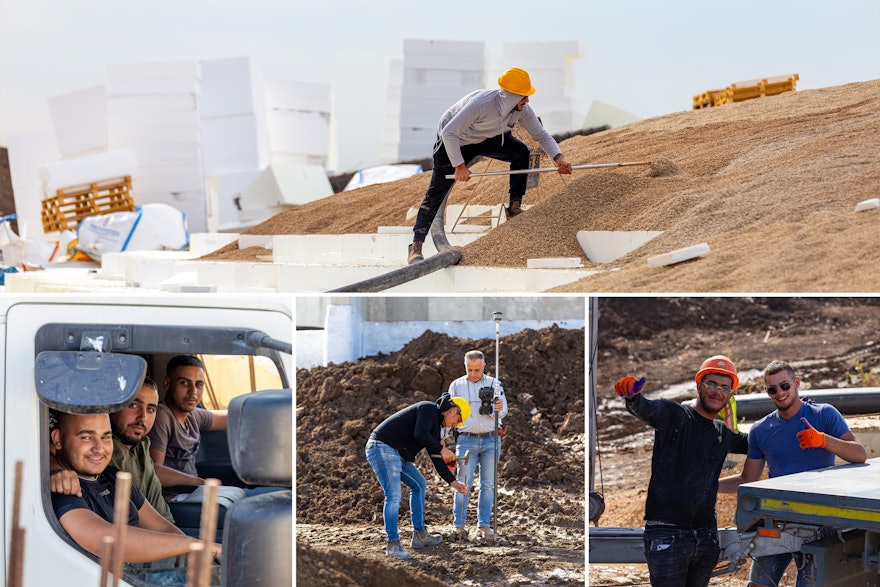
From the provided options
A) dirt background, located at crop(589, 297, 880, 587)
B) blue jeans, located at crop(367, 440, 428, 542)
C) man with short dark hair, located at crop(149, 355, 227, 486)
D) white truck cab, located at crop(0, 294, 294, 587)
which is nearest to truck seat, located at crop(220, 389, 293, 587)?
white truck cab, located at crop(0, 294, 294, 587)

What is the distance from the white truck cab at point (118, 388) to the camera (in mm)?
2666

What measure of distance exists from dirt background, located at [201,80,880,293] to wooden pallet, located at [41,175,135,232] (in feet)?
27.5

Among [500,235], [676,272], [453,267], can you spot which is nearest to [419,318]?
[676,272]

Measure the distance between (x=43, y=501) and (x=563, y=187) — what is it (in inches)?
248

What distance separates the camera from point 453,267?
724 cm

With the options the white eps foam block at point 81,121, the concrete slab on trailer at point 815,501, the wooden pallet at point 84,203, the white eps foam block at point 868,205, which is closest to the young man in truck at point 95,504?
the concrete slab on trailer at point 815,501

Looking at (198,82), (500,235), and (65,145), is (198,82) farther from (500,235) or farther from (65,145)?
(500,235)

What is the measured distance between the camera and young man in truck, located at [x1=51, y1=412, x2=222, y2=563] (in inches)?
108

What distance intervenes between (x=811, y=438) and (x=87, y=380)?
8.48ft

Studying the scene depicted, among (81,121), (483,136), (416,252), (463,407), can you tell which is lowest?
(463,407)

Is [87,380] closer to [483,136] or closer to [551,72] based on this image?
[483,136]

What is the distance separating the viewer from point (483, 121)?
7391mm

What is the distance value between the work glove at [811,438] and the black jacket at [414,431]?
1.42m

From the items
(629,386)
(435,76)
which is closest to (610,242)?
(629,386)
